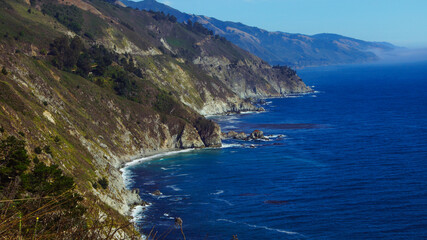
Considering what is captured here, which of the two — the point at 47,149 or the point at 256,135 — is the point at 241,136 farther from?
the point at 47,149

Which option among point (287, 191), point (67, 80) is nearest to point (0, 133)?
point (287, 191)

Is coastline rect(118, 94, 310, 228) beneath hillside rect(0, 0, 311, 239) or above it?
beneath

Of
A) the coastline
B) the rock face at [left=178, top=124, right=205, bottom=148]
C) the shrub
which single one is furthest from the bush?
the rock face at [left=178, top=124, right=205, bottom=148]

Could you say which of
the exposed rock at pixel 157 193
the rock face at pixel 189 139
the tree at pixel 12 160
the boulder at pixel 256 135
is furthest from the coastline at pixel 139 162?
the tree at pixel 12 160

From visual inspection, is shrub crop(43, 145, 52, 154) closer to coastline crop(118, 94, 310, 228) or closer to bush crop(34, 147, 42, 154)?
bush crop(34, 147, 42, 154)

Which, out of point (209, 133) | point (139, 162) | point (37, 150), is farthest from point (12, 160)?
point (209, 133)

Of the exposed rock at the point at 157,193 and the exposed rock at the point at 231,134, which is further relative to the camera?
the exposed rock at the point at 231,134

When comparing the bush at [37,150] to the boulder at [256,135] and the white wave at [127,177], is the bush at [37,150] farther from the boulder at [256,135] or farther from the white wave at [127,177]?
the boulder at [256,135]
